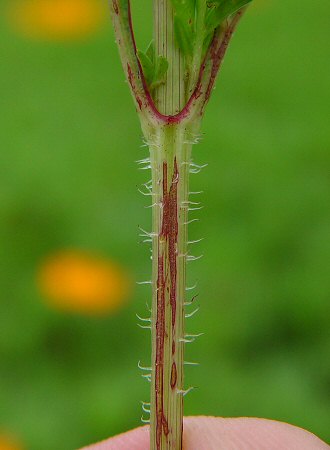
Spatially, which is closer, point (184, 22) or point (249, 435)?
point (184, 22)

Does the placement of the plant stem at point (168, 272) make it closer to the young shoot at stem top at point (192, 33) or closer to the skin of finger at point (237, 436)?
the young shoot at stem top at point (192, 33)

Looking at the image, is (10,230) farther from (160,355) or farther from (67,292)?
(160,355)

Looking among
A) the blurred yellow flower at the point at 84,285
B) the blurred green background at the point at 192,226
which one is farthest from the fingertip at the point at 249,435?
the blurred yellow flower at the point at 84,285

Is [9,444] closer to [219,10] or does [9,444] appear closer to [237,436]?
[237,436]

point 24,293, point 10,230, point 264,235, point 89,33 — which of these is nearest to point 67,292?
point 24,293

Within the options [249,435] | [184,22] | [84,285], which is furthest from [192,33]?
[84,285]

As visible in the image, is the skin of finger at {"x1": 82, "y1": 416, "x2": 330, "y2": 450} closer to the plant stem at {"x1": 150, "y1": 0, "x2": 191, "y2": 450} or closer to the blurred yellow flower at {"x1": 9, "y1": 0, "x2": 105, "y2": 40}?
the plant stem at {"x1": 150, "y1": 0, "x2": 191, "y2": 450}

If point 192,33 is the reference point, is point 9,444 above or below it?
below

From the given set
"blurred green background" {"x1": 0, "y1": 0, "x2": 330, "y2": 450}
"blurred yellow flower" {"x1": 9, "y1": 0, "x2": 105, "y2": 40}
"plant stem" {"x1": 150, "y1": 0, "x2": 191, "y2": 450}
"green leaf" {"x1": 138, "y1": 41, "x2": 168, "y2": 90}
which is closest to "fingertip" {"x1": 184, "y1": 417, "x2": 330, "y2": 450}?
"plant stem" {"x1": 150, "y1": 0, "x2": 191, "y2": 450}
